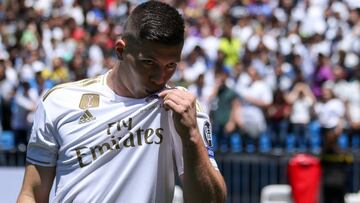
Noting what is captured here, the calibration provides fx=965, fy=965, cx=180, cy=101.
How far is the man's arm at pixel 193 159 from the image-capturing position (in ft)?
11.0

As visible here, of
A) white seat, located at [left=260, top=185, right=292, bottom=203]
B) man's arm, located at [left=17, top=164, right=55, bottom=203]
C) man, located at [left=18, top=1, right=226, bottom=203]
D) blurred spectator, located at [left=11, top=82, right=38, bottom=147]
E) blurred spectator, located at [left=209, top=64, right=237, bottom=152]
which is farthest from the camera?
blurred spectator, located at [left=11, top=82, right=38, bottom=147]

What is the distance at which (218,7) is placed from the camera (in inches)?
774

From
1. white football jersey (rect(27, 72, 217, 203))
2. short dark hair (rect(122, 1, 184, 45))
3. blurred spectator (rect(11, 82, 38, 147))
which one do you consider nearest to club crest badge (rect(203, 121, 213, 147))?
white football jersey (rect(27, 72, 217, 203))

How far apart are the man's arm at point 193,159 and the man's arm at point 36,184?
23.7 inches

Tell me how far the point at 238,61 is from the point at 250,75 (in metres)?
1.03

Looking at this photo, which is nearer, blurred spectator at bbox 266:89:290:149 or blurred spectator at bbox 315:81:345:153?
blurred spectator at bbox 266:89:290:149

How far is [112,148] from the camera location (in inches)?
141

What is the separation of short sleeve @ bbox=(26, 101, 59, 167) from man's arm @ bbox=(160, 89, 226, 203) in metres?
0.51

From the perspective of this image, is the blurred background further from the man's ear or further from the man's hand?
the man's hand

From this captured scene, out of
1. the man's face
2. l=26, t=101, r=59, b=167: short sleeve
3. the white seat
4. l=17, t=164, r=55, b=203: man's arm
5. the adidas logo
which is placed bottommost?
the white seat

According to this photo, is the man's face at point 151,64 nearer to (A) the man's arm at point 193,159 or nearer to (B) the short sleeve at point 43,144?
(A) the man's arm at point 193,159

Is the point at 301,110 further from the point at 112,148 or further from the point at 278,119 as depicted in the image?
the point at 112,148

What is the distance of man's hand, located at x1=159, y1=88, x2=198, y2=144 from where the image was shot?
335 centimetres

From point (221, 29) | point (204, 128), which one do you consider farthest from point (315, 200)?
point (204, 128)
